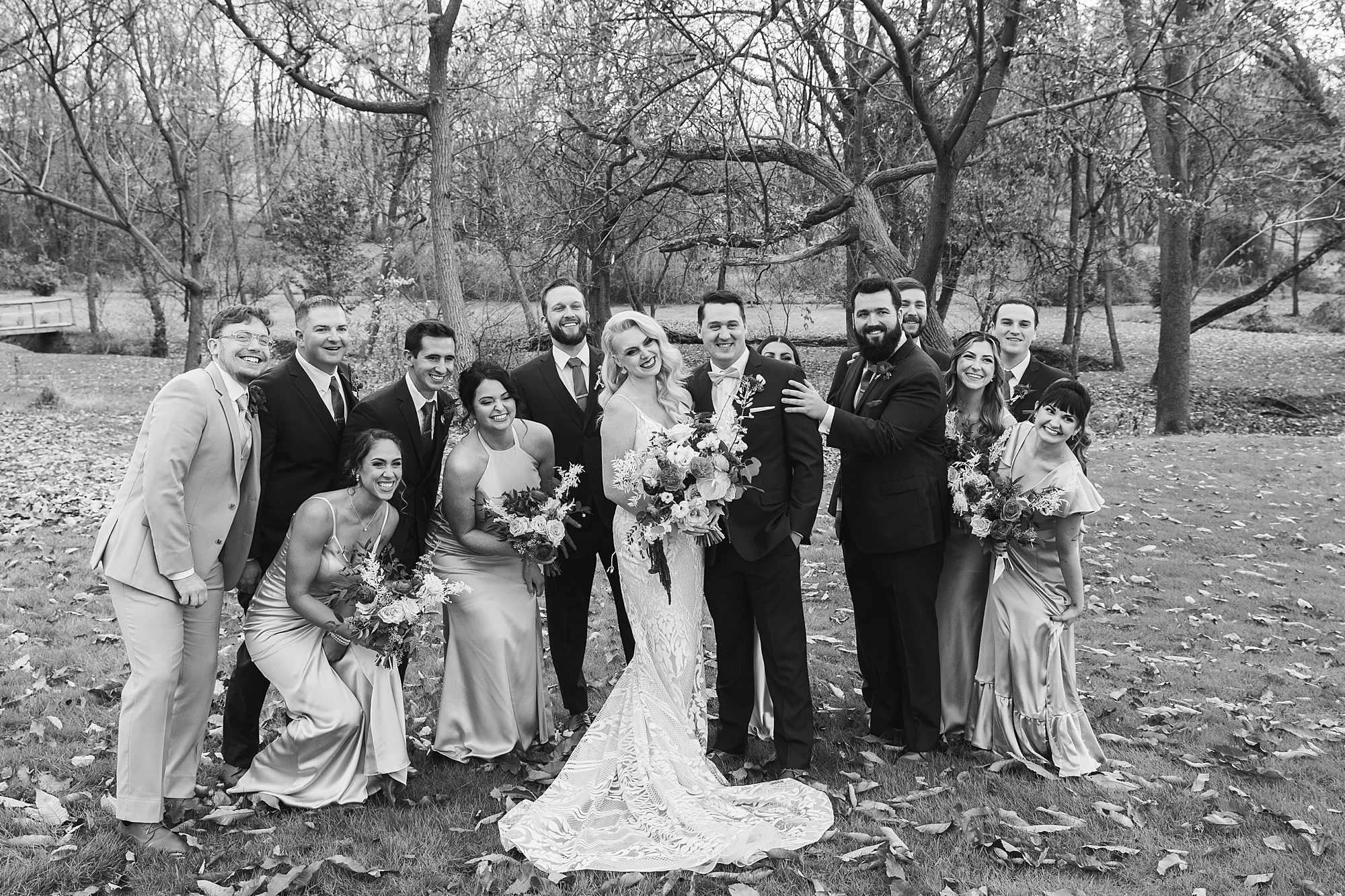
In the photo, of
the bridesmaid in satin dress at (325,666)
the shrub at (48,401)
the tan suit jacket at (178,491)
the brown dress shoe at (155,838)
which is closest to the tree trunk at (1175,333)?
the bridesmaid in satin dress at (325,666)

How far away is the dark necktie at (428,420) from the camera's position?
213 inches

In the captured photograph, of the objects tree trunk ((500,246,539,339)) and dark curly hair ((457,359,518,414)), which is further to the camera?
tree trunk ((500,246,539,339))

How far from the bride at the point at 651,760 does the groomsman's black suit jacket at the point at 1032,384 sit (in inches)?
96.2

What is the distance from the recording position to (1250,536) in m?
11.0

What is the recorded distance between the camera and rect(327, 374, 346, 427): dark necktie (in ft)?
17.4

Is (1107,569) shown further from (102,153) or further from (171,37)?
(102,153)

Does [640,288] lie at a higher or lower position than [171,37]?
lower

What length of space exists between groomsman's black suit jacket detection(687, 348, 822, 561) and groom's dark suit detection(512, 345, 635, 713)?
1068 mm

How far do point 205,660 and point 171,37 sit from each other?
21.2 meters

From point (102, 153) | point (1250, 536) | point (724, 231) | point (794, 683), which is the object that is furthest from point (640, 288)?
point (794, 683)

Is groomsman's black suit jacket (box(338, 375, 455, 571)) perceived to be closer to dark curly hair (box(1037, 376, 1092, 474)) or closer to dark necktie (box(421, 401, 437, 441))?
dark necktie (box(421, 401, 437, 441))

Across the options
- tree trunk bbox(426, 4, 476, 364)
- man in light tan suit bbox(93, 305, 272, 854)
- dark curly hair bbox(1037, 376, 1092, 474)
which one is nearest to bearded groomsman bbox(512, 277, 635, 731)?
man in light tan suit bbox(93, 305, 272, 854)

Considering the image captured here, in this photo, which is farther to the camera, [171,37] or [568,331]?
[171,37]

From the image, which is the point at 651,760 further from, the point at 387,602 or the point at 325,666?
the point at 325,666
